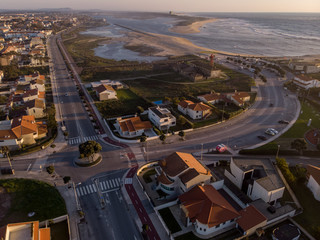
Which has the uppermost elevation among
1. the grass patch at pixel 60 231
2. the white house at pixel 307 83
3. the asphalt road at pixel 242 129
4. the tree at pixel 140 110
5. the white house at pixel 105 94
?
the white house at pixel 307 83

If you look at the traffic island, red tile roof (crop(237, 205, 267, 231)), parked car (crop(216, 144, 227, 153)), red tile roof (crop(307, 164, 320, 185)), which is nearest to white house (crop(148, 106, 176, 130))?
parked car (crop(216, 144, 227, 153))

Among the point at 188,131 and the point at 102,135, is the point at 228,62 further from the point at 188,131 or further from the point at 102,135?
the point at 102,135

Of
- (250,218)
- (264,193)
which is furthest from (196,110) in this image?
(250,218)

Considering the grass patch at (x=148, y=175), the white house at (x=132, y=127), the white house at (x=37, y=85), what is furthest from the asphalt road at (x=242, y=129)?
the white house at (x=37, y=85)

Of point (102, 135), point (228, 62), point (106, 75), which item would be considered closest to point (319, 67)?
point (228, 62)

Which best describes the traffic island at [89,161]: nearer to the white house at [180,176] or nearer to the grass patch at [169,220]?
the white house at [180,176]

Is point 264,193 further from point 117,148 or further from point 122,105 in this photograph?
point 122,105
